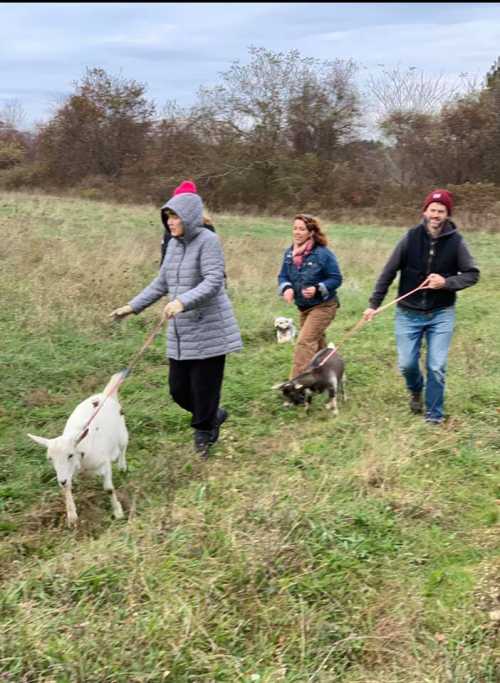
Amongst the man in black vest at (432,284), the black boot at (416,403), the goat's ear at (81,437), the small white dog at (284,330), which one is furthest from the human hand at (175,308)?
the small white dog at (284,330)

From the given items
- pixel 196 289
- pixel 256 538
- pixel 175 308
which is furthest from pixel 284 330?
pixel 256 538

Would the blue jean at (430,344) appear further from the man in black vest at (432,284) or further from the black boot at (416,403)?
the black boot at (416,403)

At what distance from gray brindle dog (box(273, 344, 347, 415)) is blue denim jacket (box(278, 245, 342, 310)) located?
52cm

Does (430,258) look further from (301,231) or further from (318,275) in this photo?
(301,231)

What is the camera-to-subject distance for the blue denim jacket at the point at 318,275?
6.00 meters

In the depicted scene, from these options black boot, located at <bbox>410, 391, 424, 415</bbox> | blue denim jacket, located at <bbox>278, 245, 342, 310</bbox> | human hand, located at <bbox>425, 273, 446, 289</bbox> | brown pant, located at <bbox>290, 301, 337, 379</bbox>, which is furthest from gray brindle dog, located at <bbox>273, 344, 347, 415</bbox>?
human hand, located at <bbox>425, 273, 446, 289</bbox>

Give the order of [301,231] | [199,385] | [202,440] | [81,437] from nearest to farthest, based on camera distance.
→ [81,437]
[199,385]
[202,440]
[301,231]

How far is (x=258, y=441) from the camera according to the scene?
5324mm

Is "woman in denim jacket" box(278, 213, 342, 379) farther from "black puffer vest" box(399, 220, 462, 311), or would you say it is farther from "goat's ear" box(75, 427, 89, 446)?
"goat's ear" box(75, 427, 89, 446)

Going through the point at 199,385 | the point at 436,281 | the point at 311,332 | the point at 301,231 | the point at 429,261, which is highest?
the point at 301,231

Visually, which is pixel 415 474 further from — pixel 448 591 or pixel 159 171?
pixel 159 171

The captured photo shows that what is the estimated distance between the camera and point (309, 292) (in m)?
6.00

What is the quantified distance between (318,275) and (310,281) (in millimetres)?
94

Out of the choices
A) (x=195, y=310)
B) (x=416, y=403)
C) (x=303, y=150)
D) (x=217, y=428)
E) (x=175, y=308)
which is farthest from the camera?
(x=303, y=150)
